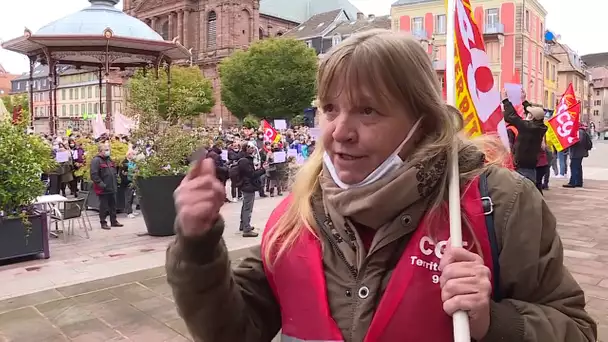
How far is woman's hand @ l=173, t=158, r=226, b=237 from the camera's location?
4.30 feet

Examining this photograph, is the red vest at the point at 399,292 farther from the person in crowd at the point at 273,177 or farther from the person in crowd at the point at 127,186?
the person in crowd at the point at 273,177

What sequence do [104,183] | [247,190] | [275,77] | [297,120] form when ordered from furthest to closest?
1. [275,77]
2. [297,120]
3. [104,183]
4. [247,190]

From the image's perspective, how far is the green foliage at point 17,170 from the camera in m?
7.25

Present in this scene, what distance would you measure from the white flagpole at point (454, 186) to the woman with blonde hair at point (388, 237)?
40mm

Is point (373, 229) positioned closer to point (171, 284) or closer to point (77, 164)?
point (171, 284)

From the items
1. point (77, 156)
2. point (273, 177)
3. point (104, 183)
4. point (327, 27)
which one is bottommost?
point (273, 177)

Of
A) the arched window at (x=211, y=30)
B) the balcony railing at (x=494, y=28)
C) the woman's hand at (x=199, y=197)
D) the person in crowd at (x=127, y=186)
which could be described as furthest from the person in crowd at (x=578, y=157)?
the arched window at (x=211, y=30)

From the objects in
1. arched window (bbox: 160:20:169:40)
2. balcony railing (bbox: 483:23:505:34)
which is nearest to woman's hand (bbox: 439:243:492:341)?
balcony railing (bbox: 483:23:505:34)

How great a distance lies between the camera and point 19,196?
7.38m

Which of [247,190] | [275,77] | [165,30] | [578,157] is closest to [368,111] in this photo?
[247,190]

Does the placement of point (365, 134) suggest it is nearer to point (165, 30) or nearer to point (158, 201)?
point (158, 201)

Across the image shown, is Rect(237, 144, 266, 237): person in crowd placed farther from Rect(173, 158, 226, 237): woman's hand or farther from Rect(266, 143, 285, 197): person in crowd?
Rect(173, 158, 226, 237): woman's hand

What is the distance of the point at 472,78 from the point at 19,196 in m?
7.18

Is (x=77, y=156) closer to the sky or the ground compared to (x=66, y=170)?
closer to the sky
